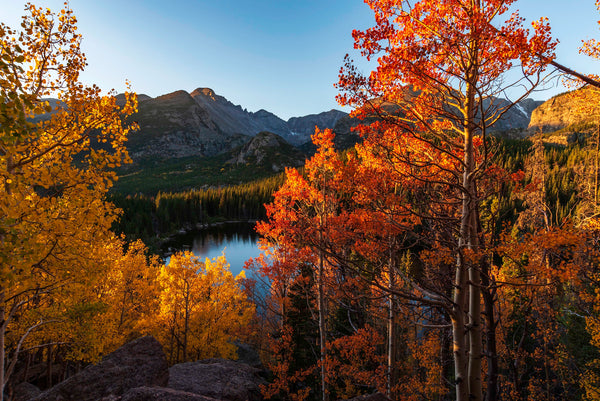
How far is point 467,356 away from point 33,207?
7.74 meters

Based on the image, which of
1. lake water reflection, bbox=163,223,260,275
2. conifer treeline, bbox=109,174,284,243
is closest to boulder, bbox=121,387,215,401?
lake water reflection, bbox=163,223,260,275

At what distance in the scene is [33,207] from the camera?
4543mm

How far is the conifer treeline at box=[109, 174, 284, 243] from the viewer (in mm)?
70450

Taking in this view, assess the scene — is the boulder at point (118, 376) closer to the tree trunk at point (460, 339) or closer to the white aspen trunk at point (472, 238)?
the tree trunk at point (460, 339)

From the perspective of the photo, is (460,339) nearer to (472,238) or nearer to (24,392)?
(472,238)

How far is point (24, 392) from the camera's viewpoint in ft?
45.2

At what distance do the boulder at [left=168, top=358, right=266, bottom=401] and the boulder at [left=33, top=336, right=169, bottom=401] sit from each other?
8.06ft

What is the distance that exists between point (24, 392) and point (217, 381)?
984 cm

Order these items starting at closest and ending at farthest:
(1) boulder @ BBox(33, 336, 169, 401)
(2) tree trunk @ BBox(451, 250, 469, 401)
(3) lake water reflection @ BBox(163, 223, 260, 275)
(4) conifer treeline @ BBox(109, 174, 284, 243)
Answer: (2) tree trunk @ BBox(451, 250, 469, 401), (1) boulder @ BBox(33, 336, 169, 401), (3) lake water reflection @ BBox(163, 223, 260, 275), (4) conifer treeline @ BBox(109, 174, 284, 243)

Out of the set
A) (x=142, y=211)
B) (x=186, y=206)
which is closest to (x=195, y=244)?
(x=142, y=211)

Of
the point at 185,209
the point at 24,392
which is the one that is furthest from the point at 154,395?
the point at 185,209

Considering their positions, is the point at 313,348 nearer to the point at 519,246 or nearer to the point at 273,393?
the point at 273,393

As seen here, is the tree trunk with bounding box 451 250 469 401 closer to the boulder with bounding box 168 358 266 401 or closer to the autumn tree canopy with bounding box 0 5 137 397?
the autumn tree canopy with bounding box 0 5 137 397

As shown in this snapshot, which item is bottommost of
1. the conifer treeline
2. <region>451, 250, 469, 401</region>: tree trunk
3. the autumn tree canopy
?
the conifer treeline
